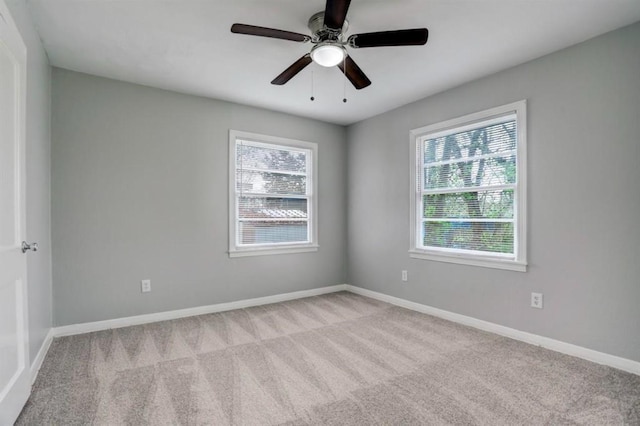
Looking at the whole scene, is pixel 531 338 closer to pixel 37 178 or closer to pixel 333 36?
pixel 333 36

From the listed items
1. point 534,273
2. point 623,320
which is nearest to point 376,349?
point 534,273

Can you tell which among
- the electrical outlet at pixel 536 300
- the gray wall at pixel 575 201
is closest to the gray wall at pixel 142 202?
the gray wall at pixel 575 201

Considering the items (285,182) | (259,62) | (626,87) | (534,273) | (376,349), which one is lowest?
(376,349)

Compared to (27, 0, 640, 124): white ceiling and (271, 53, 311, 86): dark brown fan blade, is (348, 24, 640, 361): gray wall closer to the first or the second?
Answer: (27, 0, 640, 124): white ceiling

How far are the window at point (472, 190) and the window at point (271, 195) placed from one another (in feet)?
4.93

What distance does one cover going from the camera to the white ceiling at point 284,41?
2.26 meters

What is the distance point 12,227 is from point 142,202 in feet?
5.62

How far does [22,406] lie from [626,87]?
4546 mm

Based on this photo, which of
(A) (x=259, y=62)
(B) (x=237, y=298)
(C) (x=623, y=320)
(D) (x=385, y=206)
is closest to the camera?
(C) (x=623, y=320)

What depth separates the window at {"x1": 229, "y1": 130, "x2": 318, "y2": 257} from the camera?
4184 millimetres

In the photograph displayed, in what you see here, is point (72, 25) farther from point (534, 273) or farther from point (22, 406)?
point (534, 273)

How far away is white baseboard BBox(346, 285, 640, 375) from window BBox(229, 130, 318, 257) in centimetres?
157

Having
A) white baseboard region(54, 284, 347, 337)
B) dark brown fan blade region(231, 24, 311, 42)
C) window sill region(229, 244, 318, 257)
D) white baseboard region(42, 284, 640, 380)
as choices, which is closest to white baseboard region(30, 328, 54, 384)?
white baseboard region(42, 284, 640, 380)

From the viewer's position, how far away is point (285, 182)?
181 inches
